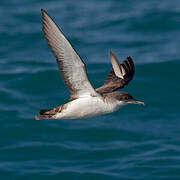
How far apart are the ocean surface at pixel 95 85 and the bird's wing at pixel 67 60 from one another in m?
4.57

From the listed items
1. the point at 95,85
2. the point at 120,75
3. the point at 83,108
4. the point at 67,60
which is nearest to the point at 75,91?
the point at 83,108

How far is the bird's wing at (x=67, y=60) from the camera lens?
1077 centimetres

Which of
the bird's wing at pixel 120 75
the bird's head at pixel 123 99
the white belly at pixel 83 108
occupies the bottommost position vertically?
the white belly at pixel 83 108

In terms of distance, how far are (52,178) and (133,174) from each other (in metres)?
1.96

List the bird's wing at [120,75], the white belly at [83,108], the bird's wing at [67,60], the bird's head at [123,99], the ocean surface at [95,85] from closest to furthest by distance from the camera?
the bird's wing at [67,60], the white belly at [83,108], the bird's head at [123,99], the bird's wing at [120,75], the ocean surface at [95,85]

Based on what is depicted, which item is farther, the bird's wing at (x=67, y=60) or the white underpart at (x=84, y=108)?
the white underpart at (x=84, y=108)

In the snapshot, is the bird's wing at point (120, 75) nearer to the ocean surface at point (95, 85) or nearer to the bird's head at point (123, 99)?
the bird's head at point (123, 99)

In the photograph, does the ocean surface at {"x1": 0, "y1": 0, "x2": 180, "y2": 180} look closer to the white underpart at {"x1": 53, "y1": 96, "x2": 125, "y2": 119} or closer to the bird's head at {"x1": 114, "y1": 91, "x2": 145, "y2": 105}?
the bird's head at {"x1": 114, "y1": 91, "x2": 145, "y2": 105}

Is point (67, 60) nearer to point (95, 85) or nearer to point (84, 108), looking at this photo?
point (84, 108)

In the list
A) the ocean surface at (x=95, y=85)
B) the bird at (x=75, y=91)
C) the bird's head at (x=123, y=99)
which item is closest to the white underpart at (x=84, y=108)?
the bird at (x=75, y=91)

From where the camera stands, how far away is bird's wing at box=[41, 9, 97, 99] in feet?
35.3

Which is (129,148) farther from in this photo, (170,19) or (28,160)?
(170,19)

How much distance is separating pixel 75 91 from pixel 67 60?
929mm

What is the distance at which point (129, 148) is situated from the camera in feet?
55.3
